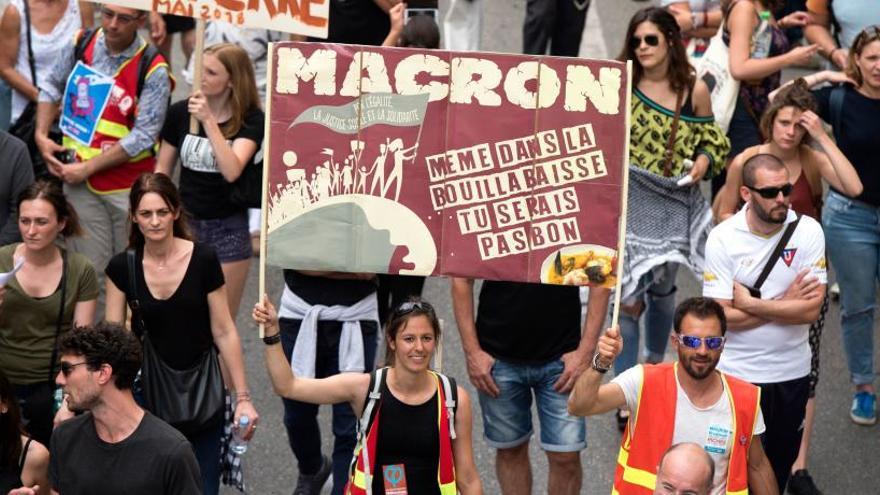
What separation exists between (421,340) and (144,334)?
4.70 feet

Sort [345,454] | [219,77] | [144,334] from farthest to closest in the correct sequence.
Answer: [219,77] → [345,454] → [144,334]

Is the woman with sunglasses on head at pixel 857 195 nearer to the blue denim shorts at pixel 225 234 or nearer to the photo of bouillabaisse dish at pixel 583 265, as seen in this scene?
the photo of bouillabaisse dish at pixel 583 265

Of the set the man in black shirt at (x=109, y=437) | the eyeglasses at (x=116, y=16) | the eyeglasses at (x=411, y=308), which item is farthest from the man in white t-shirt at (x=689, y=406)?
the eyeglasses at (x=116, y=16)

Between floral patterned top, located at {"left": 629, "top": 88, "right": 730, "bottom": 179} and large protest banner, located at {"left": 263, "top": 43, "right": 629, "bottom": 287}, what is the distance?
168cm

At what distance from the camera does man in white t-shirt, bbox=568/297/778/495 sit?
5965 millimetres

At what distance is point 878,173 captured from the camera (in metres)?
8.03

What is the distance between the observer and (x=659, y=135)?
784 cm

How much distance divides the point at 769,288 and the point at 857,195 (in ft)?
3.83

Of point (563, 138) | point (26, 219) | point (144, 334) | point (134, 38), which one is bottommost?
point (144, 334)

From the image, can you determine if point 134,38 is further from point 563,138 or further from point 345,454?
point 563,138

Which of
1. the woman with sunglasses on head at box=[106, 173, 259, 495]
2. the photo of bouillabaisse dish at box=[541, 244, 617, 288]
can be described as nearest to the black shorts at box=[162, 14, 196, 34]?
the woman with sunglasses on head at box=[106, 173, 259, 495]

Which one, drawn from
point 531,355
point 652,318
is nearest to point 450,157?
point 531,355

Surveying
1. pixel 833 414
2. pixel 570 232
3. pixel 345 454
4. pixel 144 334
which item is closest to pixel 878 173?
pixel 833 414

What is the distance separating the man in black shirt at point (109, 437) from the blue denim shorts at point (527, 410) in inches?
71.2
